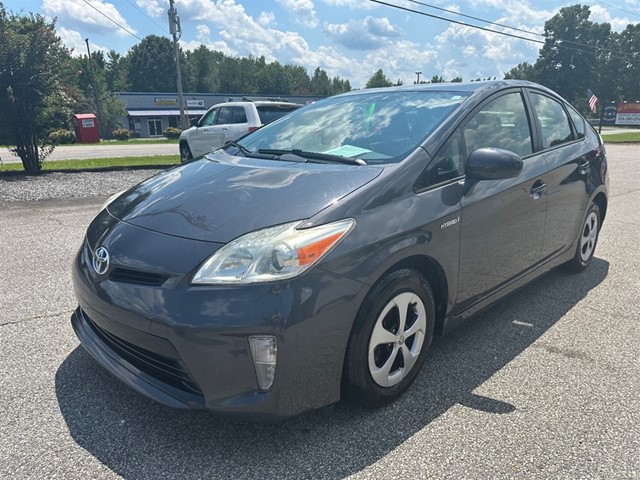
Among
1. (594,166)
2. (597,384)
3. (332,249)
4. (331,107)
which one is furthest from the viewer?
(594,166)

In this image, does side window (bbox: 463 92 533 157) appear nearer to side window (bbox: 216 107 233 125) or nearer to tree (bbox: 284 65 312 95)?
side window (bbox: 216 107 233 125)

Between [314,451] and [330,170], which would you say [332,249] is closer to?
[330,170]

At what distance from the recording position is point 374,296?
2.31 metres

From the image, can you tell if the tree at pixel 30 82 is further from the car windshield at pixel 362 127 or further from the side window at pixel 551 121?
the side window at pixel 551 121

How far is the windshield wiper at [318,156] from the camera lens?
9.18 feet

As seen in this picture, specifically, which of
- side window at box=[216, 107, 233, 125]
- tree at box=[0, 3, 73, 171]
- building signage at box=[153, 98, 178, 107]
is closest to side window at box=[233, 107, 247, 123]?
side window at box=[216, 107, 233, 125]

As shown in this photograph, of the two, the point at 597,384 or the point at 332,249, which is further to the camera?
the point at 597,384

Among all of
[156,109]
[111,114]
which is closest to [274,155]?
[111,114]

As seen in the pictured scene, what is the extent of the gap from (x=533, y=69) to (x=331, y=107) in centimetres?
8919

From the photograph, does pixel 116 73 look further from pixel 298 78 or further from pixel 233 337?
pixel 233 337

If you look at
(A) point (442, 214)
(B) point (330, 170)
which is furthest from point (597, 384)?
(B) point (330, 170)

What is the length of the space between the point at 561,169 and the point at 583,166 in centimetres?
52

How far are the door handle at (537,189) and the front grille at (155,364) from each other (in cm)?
254

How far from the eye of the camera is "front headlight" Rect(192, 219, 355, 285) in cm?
206
